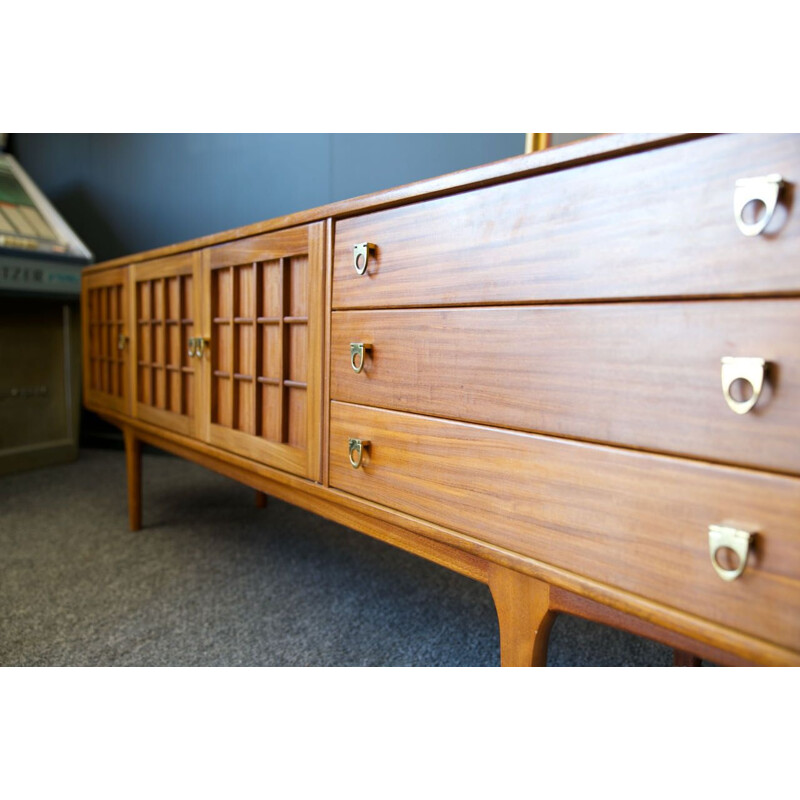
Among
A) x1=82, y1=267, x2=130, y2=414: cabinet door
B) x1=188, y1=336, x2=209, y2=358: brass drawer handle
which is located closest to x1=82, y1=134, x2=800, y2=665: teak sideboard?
x1=188, y1=336, x2=209, y2=358: brass drawer handle

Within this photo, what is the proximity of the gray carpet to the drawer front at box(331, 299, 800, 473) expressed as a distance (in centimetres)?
59

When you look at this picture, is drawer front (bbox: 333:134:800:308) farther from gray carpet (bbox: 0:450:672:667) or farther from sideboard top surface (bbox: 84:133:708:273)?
gray carpet (bbox: 0:450:672:667)

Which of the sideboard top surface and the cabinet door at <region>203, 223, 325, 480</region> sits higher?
the sideboard top surface

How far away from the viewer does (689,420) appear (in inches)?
21.8

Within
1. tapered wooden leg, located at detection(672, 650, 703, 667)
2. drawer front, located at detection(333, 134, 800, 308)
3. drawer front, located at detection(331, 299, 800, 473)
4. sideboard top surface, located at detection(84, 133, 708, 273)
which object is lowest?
tapered wooden leg, located at detection(672, 650, 703, 667)

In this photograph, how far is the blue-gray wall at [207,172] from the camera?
2.07 meters

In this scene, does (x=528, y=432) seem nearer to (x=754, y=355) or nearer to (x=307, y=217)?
(x=754, y=355)

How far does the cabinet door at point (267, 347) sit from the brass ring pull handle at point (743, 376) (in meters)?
0.63

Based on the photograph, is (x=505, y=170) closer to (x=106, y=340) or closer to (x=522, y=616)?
(x=522, y=616)

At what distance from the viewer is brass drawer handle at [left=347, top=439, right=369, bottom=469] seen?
92 cm

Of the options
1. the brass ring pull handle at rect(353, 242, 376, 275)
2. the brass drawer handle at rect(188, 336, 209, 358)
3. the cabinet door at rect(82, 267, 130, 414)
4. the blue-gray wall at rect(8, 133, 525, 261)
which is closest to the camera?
the brass ring pull handle at rect(353, 242, 376, 275)

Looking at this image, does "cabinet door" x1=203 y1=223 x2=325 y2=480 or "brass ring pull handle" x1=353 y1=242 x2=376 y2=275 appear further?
"cabinet door" x1=203 y1=223 x2=325 y2=480

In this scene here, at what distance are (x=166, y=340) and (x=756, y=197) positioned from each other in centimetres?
134

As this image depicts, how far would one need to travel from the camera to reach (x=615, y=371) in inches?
23.7
